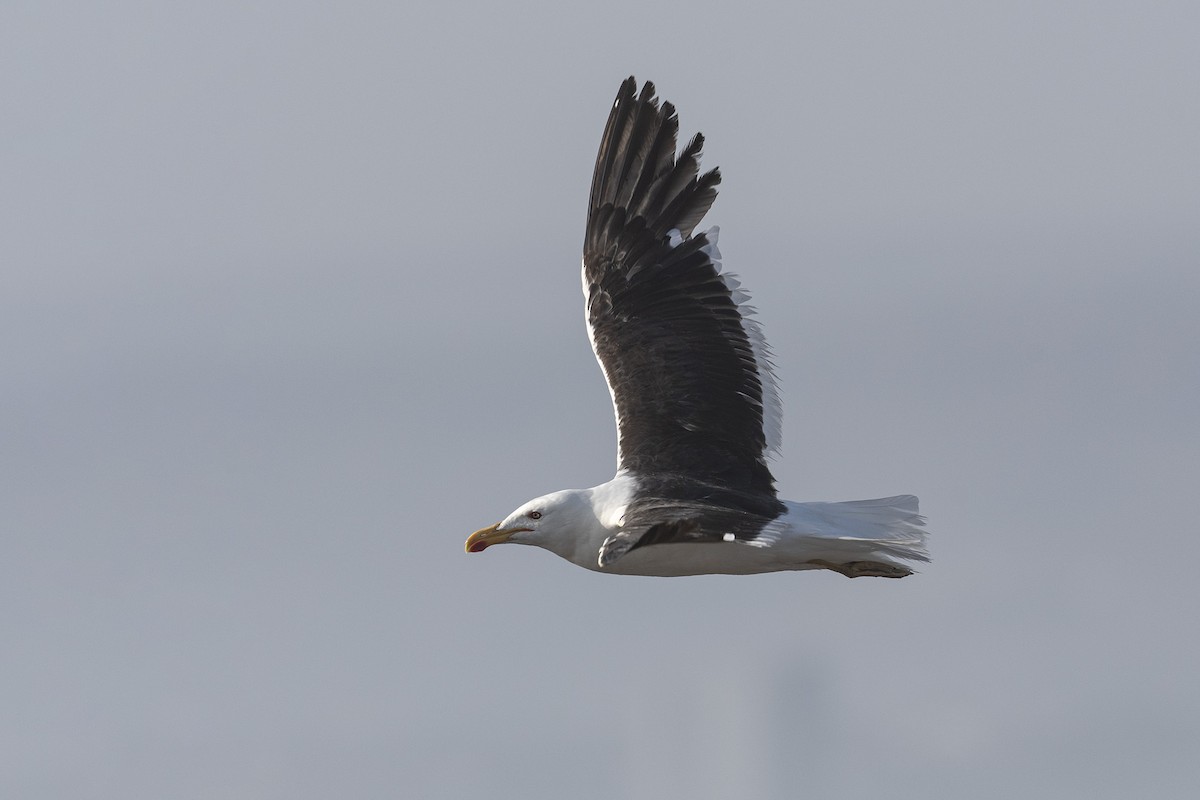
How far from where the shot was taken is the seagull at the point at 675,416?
61.1 feet

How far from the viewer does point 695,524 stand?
1756cm

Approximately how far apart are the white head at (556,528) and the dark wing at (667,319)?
985mm

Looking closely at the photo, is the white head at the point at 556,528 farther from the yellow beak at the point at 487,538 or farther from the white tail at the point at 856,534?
the white tail at the point at 856,534

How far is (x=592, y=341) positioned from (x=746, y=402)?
7.26 feet

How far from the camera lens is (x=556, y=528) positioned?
19.7 metres

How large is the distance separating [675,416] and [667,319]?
1466mm

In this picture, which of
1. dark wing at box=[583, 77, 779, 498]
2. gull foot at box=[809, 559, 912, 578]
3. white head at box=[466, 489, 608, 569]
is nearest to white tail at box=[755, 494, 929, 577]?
gull foot at box=[809, 559, 912, 578]

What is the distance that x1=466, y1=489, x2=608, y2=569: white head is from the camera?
19.5 metres

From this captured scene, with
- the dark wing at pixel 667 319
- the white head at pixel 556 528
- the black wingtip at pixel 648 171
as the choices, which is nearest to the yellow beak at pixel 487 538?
the white head at pixel 556 528

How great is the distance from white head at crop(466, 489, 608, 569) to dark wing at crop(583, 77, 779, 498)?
99 cm

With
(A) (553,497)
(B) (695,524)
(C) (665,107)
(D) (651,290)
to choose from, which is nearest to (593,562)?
(A) (553,497)

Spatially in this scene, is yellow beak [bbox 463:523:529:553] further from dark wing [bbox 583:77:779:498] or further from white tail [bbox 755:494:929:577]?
white tail [bbox 755:494:929:577]

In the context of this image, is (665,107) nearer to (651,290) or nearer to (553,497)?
(651,290)

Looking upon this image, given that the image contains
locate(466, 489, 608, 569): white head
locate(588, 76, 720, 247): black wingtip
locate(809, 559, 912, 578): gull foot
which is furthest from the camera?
locate(588, 76, 720, 247): black wingtip
